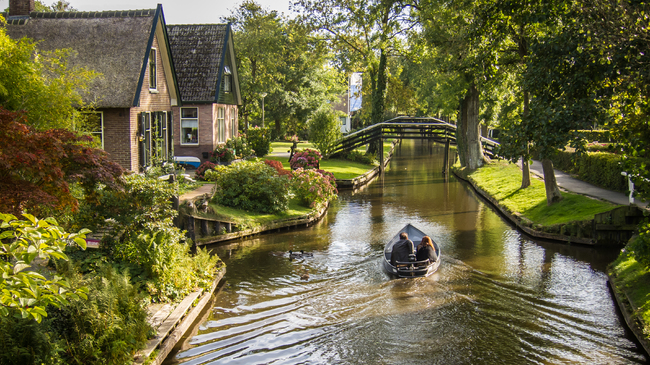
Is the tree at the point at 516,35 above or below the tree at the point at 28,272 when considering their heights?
above

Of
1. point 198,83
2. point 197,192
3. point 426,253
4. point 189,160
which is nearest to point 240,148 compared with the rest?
point 198,83

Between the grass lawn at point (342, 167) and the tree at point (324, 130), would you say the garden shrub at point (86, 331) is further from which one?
the tree at point (324, 130)

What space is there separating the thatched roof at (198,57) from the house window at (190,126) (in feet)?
2.42

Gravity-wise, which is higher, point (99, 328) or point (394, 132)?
point (394, 132)

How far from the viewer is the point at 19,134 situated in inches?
368

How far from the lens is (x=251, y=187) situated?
70.2 feet

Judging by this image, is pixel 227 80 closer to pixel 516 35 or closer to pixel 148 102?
pixel 148 102

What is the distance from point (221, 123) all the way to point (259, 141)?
19.5ft

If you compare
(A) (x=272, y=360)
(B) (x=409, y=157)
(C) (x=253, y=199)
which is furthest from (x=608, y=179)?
(B) (x=409, y=157)

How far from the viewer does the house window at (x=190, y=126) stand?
Result: 30.9m

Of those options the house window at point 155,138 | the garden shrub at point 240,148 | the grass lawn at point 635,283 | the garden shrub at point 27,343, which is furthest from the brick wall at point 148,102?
the grass lawn at point 635,283

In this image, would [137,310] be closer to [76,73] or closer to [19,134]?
[19,134]

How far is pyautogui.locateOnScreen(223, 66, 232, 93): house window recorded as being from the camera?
109ft

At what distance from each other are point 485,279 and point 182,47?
77.6 ft
